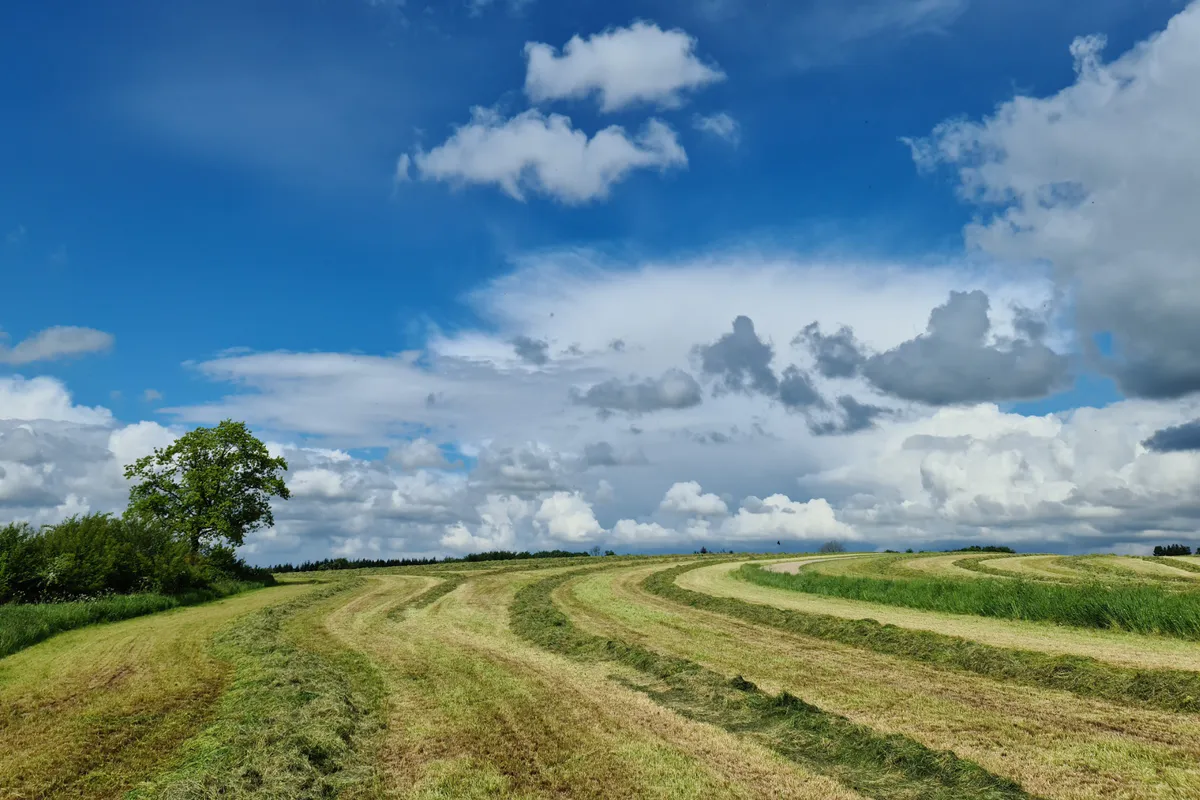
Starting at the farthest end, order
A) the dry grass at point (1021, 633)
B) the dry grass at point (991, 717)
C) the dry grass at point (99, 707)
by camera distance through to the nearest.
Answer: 1. the dry grass at point (1021, 633)
2. the dry grass at point (99, 707)
3. the dry grass at point (991, 717)

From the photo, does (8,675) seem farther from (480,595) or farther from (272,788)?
(480,595)

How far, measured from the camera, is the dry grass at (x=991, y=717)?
9758 millimetres

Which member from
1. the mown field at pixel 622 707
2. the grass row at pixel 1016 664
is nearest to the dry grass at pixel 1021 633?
the mown field at pixel 622 707

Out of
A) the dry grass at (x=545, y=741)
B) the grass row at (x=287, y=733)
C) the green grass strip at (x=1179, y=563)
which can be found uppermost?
the grass row at (x=287, y=733)

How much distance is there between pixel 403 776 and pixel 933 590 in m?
28.9

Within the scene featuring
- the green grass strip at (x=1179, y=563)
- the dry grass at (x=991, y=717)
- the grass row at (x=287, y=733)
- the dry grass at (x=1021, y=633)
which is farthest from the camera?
→ the green grass strip at (x=1179, y=563)

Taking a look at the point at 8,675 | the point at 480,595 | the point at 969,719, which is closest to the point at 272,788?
the point at 969,719

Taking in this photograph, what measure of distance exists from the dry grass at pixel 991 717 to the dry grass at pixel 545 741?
2843mm

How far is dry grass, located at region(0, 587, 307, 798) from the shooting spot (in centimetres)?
1040

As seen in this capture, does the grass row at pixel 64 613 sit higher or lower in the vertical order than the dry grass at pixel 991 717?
higher

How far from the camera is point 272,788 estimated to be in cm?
942

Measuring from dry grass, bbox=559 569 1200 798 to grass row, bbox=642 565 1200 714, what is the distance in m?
0.77

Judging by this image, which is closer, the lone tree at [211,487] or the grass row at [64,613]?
the grass row at [64,613]

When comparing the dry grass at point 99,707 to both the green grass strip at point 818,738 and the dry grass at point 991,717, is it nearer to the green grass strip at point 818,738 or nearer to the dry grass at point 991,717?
the green grass strip at point 818,738
